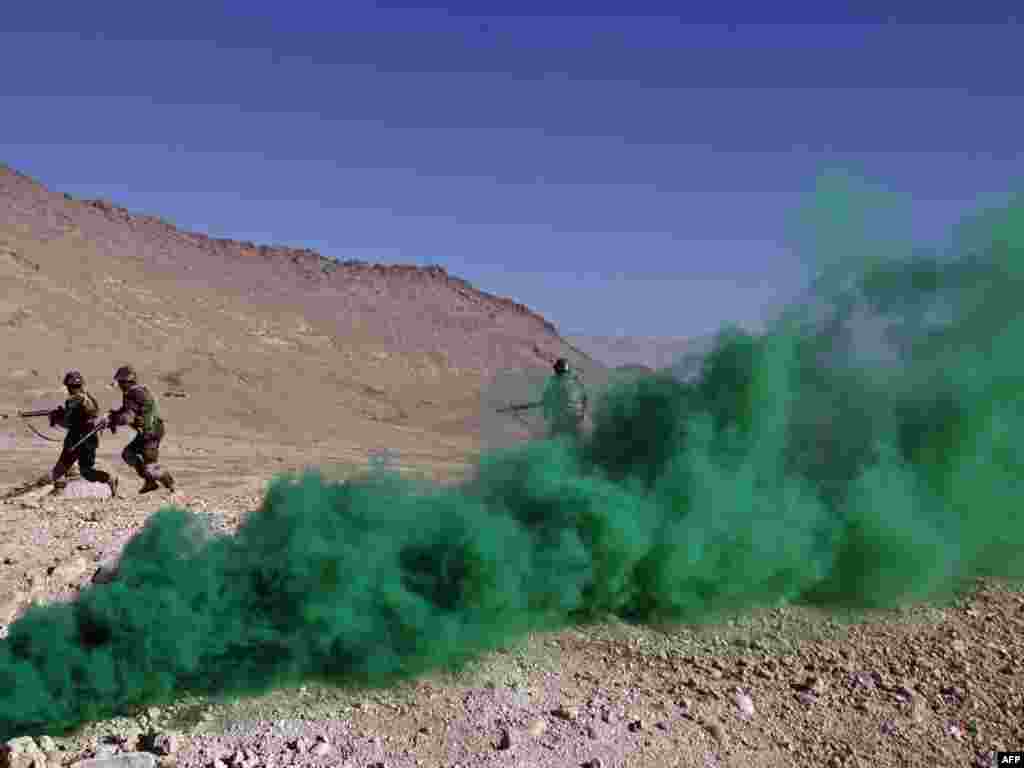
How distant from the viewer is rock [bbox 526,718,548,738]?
6.03 metres

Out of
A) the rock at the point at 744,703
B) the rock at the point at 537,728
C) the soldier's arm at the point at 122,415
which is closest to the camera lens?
the rock at the point at 537,728

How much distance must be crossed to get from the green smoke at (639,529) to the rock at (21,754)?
203 mm

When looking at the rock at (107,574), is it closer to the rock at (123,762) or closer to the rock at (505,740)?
the rock at (123,762)

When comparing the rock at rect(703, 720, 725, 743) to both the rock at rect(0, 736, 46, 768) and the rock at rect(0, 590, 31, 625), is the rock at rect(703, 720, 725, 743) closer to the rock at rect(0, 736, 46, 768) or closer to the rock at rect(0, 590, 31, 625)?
the rock at rect(0, 736, 46, 768)

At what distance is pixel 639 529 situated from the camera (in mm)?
7258

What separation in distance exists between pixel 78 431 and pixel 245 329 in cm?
2663

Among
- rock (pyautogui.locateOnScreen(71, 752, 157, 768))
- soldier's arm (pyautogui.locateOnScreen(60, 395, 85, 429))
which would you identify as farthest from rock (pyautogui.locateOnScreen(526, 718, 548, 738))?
soldier's arm (pyautogui.locateOnScreen(60, 395, 85, 429))

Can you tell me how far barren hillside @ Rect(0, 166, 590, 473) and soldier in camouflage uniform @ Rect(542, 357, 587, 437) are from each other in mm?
4636

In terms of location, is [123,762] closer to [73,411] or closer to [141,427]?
[141,427]

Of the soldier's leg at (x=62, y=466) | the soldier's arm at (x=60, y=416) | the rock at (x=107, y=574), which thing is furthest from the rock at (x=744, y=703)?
the soldier's arm at (x=60, y=416)

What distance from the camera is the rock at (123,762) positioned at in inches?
223

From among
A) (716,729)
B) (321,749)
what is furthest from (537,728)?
(321,749)

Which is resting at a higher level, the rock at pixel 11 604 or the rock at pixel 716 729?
the rock at pixel 11 604

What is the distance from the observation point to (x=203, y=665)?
6.21 m
